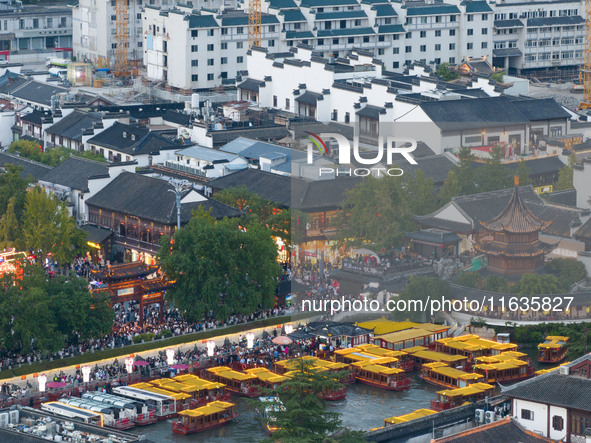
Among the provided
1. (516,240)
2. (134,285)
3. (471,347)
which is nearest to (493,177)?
(516,240)

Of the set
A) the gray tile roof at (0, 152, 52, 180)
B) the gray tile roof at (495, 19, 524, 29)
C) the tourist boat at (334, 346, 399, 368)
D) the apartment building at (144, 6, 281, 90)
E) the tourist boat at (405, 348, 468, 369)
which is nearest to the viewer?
the tourist boat at (334, 346, 399, 368)

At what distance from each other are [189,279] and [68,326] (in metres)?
7.56

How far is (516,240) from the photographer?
8512cm

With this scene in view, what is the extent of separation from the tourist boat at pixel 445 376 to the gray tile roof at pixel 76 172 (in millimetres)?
30633

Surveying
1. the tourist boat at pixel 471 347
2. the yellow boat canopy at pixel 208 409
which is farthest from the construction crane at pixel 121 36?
the yellow boat canopy at pixel 208 409

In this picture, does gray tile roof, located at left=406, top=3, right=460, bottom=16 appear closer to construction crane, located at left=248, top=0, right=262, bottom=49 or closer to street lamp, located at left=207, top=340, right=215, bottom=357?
construction crane, located at left=248, top=0, right=262, bottom=49

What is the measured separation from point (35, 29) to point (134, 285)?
8487 centimetres

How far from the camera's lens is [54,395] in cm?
7031

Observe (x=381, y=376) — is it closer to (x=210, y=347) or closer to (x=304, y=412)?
(x=210, y=347)

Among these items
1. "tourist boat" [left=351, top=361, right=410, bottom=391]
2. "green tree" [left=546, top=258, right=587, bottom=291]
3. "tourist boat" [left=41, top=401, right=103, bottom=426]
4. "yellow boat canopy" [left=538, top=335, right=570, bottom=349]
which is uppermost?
"green tree" [left=546, top=258, right=587, bottom=291]

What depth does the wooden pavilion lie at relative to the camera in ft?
263

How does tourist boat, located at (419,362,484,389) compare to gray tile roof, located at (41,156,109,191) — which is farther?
gray tile roof, located at (41,156,109,191)

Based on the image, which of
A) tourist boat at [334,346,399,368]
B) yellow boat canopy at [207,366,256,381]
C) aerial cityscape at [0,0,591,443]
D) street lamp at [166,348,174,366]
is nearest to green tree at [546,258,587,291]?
aerial cityscape at [0,0,591,443]

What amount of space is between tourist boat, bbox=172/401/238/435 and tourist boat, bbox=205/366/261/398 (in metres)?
3.05
